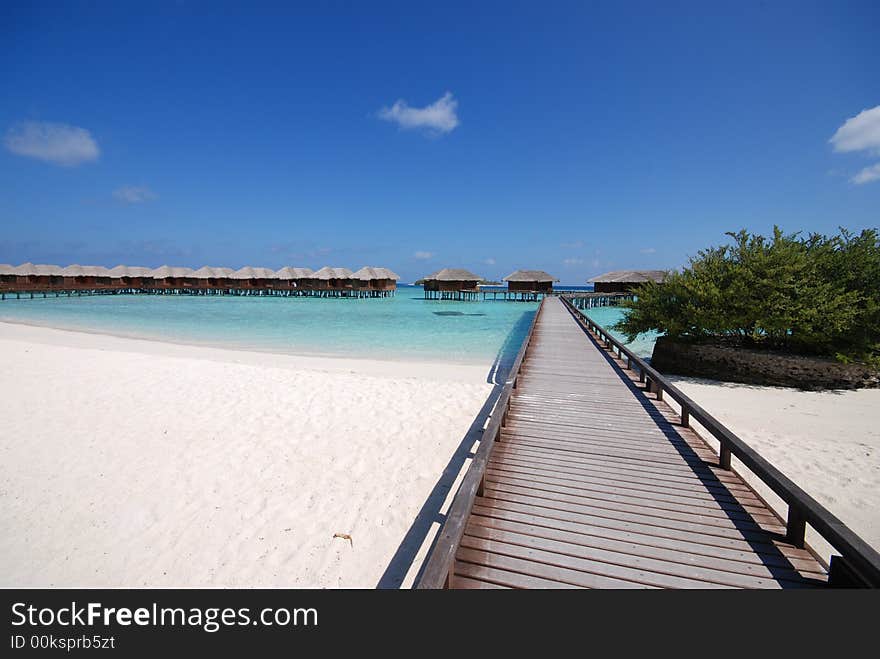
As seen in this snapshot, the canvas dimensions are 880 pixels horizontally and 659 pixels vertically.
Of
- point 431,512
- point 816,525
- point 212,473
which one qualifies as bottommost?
point 431,512

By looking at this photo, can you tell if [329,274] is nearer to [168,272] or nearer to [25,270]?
[168,272]

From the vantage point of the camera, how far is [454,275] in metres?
39.4

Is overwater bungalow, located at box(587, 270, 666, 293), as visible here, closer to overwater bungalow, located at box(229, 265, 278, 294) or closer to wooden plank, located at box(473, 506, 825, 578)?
wooden plank, located at box(473, 506, 825, 578)

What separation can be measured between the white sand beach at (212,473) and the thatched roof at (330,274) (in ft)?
122

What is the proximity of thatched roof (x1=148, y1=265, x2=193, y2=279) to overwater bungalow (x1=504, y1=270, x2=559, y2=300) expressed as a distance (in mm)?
38808

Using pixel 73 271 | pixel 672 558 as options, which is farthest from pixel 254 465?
pixel 73 271

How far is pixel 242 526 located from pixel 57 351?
10.7 meters

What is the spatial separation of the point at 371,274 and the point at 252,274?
15.4 metres

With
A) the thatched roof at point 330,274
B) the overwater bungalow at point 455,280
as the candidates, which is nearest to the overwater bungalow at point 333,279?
the thatched roof at point 330,274

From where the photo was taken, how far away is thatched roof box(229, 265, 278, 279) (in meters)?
46.3

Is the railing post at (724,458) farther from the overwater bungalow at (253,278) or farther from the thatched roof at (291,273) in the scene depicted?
the overwater bungalow at (253,278)
